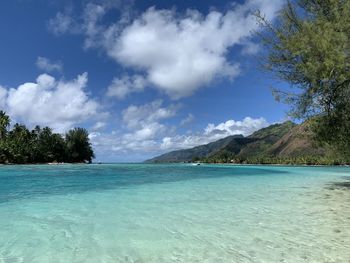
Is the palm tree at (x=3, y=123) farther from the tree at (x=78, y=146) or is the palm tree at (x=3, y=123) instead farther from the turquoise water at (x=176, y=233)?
the turquoise water at (x=176, y=233)

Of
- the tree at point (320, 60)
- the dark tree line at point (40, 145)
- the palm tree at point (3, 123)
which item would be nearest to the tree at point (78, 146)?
the dark tree line at point (40, 145)

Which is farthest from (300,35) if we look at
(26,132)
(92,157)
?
(92,157)

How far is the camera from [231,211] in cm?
1202

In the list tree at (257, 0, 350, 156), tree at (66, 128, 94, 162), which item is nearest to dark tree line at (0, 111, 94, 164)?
tree at (66, 128, 94, 162)

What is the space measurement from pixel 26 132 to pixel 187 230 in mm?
108851

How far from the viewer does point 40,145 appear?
11219 cm

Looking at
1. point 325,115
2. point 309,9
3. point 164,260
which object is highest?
point 309,9

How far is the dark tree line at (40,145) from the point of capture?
93.0 m

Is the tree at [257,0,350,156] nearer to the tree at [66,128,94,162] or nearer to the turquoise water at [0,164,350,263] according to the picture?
the turquoise water at [0,164,350,263]

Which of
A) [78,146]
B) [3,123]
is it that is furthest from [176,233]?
[78,146]

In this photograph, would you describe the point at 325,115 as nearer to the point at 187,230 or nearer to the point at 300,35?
the point at 300,35

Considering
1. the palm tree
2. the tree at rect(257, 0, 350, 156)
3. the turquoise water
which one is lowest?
the turquoise water

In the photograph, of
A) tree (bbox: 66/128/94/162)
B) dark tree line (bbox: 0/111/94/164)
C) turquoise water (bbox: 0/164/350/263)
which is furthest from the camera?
tree (bbox: 66/128/94/162)

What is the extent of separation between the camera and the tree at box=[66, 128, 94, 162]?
12606 cm
